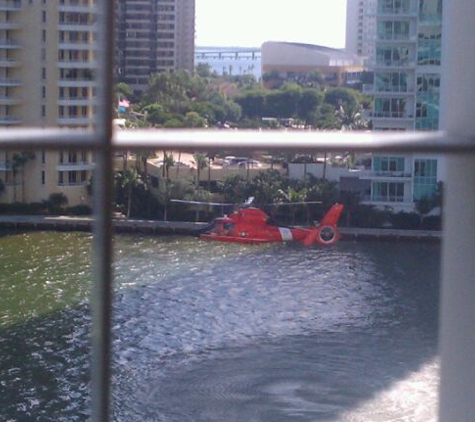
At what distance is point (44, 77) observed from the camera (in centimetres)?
76

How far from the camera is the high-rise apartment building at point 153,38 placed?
0.74m

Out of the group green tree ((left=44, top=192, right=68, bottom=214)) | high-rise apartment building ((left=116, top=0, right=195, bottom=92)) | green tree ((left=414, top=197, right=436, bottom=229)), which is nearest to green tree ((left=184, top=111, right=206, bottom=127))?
high-rise apartment building ((left=116, top=0, right=195, bottom=92))

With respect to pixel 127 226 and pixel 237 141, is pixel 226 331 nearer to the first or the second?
pixel 127 226

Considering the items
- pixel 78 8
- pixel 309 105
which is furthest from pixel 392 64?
pixel 78 8

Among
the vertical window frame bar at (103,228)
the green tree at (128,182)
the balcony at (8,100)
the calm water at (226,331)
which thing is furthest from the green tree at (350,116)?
the vertical window frame bar at (103,228)

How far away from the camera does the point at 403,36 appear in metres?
0.98

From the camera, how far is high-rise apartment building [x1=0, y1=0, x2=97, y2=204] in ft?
2.19

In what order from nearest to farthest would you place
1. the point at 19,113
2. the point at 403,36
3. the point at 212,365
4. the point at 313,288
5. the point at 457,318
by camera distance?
the point at 457,318, the point at 19,113, the point at 403,36, the point at 212,365, the point at 313,288

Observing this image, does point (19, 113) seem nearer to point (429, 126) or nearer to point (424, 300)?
point (429, 126)

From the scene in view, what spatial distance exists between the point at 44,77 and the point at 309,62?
0.90ft

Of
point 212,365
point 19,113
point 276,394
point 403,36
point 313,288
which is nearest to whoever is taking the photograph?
point 19,113

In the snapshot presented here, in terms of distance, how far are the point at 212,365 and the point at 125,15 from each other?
0.70 meters

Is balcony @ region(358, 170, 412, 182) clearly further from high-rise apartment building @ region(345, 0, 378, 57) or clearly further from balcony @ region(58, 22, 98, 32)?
balcony @ region(58, 22, 98, 32)

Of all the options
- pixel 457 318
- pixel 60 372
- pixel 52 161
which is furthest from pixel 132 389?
pixel 457 318
